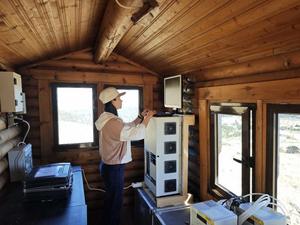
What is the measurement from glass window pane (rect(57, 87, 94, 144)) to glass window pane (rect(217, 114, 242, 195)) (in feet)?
6.78

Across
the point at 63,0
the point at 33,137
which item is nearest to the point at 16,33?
the point at 63,0

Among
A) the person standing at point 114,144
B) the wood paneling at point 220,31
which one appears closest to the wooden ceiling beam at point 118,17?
the wood paneling at point 220,31

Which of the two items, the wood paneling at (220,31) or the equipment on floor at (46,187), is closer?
the wood paneling at (220,31)

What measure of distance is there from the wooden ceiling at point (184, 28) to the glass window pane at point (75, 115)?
0.94 metres

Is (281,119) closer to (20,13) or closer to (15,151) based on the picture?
→ (20,13)

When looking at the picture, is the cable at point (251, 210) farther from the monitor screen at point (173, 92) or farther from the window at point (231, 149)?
the monitor screen at point (173, 92)

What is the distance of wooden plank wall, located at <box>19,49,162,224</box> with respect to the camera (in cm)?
339

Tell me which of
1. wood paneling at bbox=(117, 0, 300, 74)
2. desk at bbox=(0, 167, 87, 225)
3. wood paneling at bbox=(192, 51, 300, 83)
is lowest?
desk at bbox=(0, 167, 87, 225)

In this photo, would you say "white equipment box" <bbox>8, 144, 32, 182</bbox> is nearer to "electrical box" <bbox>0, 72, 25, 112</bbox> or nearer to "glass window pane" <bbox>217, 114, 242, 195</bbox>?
"electrical box" <bbox>0, 72, 25, 112</bbox>

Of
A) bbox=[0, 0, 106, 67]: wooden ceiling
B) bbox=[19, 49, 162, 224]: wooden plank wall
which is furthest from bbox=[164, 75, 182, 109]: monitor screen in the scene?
bbox=[0, 0, 106, 67]: wooden ceiling

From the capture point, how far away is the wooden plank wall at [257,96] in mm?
1788

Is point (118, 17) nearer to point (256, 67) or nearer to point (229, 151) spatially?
point (256, 67)

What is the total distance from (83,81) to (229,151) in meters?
2.39

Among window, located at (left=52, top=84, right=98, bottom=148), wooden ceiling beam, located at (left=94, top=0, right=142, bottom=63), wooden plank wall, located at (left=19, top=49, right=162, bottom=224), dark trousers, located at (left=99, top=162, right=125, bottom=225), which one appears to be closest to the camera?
wooden ceiling beam, located at (left=94, top=0, right=142, bottom=63)
